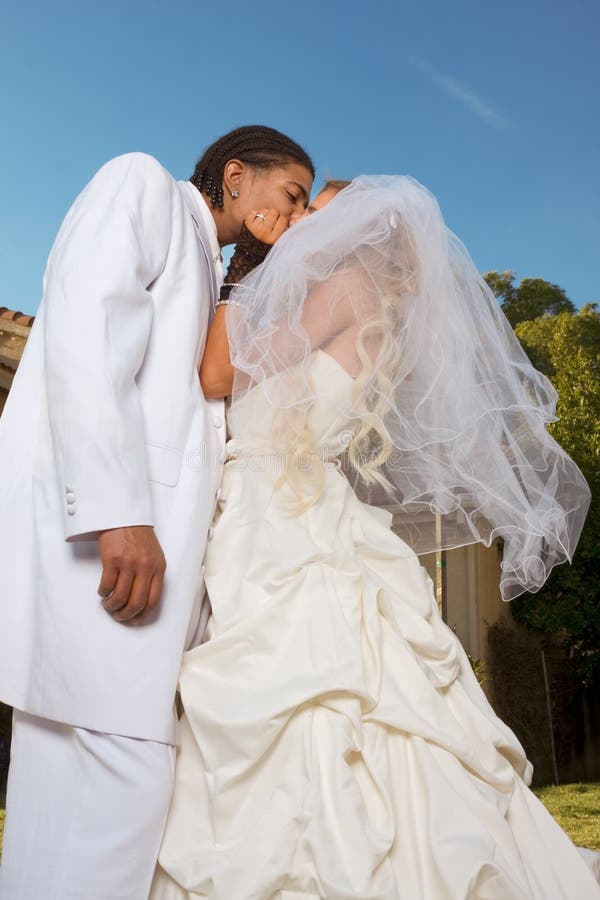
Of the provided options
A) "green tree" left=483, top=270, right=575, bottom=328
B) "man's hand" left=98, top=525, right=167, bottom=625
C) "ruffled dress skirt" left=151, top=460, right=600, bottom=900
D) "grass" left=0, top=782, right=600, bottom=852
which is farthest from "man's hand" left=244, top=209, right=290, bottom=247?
"green tree" left=483, top=270, right=575, bottom=328

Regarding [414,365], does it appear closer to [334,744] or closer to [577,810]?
[334,744]

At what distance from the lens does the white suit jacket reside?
6.34ft

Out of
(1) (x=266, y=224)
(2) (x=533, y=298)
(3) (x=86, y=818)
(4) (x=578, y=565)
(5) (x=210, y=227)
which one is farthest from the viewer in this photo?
(2) (x=533, y=298)

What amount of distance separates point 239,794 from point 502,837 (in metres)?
0.60

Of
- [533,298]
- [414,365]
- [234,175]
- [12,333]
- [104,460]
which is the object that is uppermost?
[533,298]

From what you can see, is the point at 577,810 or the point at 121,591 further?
the point at 577,810

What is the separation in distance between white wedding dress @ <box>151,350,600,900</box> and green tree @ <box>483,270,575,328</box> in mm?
26244

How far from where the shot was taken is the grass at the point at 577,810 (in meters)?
6.88

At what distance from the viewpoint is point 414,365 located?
2.32m

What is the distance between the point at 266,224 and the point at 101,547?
1.11m

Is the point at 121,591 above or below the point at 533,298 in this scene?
below

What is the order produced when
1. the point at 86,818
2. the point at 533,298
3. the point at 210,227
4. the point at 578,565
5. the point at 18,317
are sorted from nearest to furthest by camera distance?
the point at 86,818 → the point at 210,227 → the point at 18,317 → the point at 578,565 → the point at 533,298

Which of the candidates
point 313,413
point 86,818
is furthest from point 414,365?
point 86,818

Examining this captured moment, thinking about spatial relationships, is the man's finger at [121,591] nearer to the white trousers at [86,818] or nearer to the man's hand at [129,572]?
the man's hand at [129,572]
